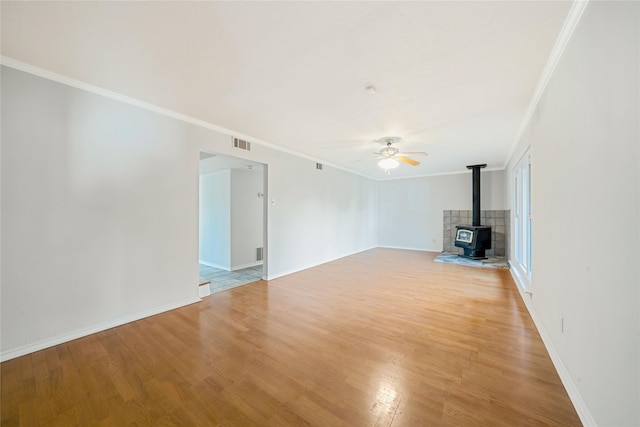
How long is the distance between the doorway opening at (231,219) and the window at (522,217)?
477 cm

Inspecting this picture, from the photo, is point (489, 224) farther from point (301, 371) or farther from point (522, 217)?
point (301, 371)

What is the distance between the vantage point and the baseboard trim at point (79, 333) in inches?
81.2

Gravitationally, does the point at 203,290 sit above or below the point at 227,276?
above

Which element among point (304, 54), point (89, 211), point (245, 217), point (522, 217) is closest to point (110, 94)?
point (89, 211)

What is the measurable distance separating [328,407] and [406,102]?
292 centimetres

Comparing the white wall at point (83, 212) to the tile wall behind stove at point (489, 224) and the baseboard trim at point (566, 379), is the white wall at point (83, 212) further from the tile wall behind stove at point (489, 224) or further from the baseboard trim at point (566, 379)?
the tile wall behind stove at point (489, 224)

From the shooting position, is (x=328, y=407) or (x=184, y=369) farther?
(x=184, y=369)

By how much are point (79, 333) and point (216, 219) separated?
12.1 ft

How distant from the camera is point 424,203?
8039mm

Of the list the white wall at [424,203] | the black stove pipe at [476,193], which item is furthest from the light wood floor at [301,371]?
the white wall at [424,203]

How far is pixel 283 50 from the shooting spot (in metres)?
1.88

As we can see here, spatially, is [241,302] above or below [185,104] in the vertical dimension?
below

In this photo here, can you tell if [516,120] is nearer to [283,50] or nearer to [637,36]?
[637,36]

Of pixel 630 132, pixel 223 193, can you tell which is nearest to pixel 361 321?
pixel 630 132
